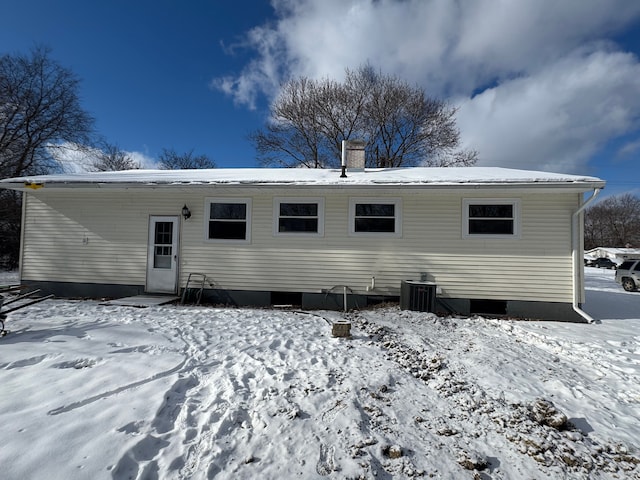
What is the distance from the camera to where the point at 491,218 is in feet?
22.8

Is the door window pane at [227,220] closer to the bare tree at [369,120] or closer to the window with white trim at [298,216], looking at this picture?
the window with white trim at [298,216]

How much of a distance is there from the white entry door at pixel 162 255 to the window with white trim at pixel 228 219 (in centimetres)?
87

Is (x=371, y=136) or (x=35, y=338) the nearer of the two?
(x=35, y=338)

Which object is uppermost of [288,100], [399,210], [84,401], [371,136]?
[288,100]

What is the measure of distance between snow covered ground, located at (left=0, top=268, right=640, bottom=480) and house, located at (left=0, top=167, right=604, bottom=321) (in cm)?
196

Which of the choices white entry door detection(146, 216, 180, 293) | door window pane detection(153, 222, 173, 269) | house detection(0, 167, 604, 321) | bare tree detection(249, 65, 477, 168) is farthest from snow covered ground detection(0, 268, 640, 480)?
bare tree detection(249, 65, 477, 168)

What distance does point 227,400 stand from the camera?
2900 mm

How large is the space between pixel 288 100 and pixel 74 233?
1704cm

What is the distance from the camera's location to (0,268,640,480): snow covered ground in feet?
7.16

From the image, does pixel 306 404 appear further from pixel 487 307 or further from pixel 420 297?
pixel 487 307

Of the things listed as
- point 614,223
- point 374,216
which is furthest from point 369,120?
point 614,223

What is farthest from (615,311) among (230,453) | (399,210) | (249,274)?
(230,453)

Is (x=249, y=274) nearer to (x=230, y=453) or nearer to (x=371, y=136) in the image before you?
(x=230, y=453)

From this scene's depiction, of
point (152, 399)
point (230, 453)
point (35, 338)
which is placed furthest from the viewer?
point (35, 338)
